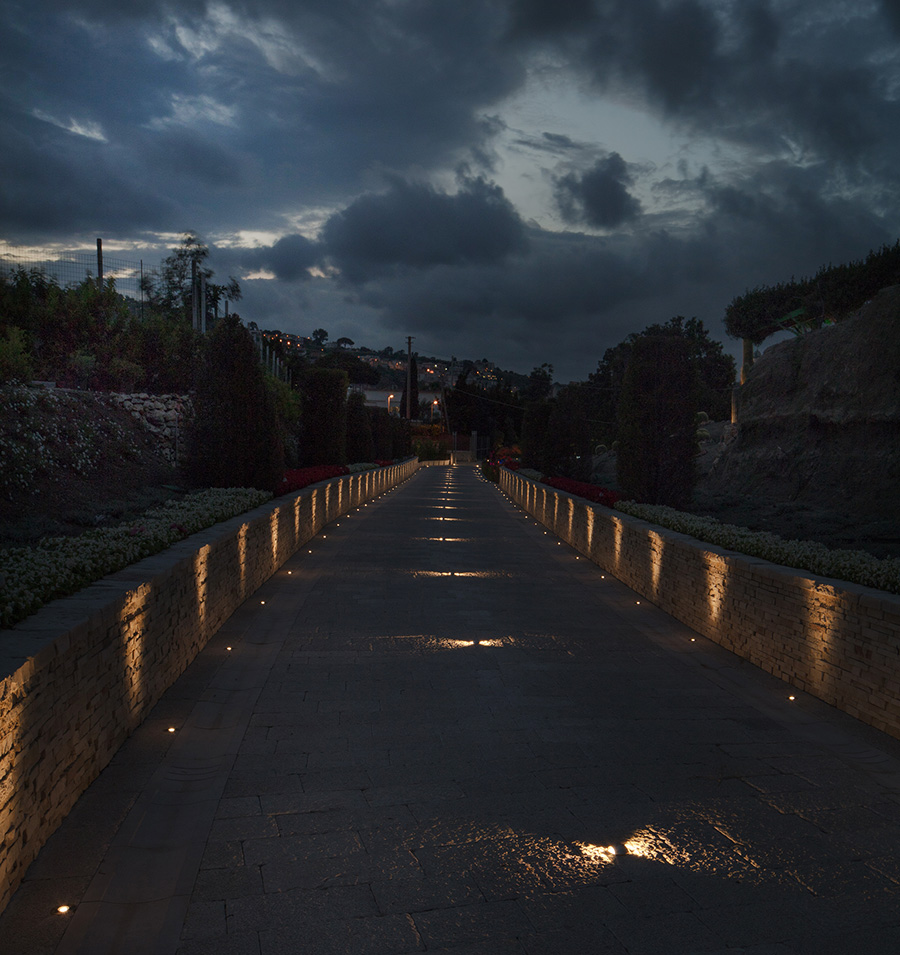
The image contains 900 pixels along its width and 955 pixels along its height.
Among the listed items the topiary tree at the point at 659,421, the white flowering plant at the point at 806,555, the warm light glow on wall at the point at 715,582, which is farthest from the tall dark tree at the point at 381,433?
the warm light glow on wall at the point at 715,582

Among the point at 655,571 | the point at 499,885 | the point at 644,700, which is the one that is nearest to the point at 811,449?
the point at 655,571

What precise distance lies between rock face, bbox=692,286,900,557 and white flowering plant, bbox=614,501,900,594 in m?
7.94

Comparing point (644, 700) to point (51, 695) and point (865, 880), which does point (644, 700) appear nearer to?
point (865, 880)

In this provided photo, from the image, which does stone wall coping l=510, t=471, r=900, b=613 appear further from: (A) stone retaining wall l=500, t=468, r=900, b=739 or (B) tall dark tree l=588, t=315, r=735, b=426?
(B) tall dark tree l=588, t=315, r=735, b=426

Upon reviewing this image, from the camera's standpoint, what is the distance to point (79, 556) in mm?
5824

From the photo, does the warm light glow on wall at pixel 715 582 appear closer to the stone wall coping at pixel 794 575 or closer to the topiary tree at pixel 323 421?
the stone wall coping at pixel 794 575

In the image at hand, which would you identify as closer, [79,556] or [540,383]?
[79,556]

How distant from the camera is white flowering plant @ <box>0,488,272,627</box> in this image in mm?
4340

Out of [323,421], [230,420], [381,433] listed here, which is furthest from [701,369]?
[230,420]

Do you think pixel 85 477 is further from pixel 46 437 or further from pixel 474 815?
pixel 474 815

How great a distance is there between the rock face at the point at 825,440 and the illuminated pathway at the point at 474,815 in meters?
12.3

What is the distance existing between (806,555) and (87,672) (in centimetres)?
629

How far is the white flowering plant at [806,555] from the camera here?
6.01 m

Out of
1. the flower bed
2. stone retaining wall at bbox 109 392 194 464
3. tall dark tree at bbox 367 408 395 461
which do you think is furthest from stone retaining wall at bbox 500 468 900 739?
tall dark tree at bbox 367 408 395 461
